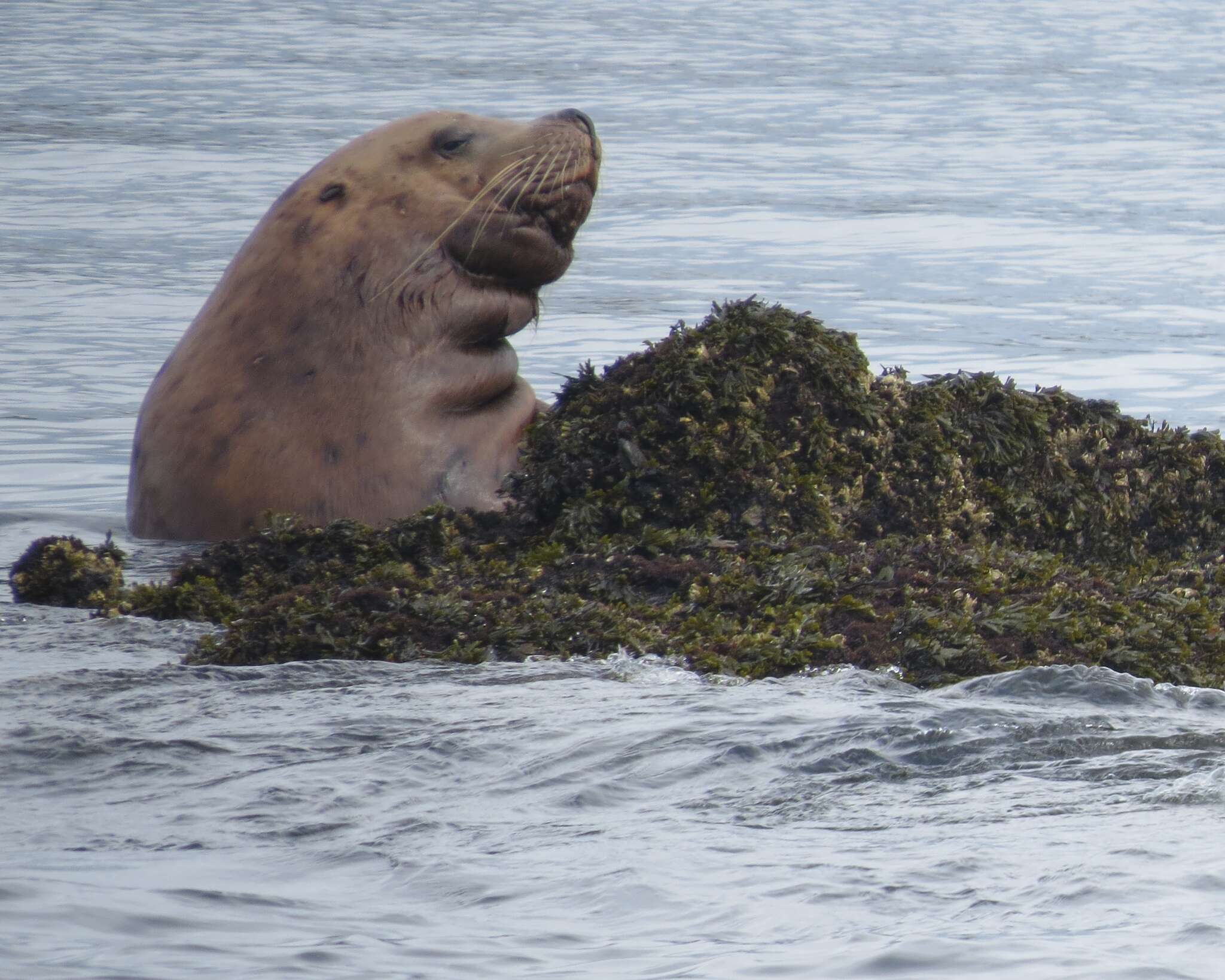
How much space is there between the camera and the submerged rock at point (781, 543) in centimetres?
514

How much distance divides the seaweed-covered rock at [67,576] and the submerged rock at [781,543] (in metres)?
0.17

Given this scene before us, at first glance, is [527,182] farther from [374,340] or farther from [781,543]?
[781,543]

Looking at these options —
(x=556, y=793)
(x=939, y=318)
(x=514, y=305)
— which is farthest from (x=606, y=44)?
(x=556, y=793)

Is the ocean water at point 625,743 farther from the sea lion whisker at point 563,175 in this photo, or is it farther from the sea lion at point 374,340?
the sea lion whisker at point 563,175

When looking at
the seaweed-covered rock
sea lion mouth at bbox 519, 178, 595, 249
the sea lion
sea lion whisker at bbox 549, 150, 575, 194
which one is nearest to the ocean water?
the seaweed-covered rock

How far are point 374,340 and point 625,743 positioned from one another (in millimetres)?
3270

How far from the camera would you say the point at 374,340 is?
23.5 feet

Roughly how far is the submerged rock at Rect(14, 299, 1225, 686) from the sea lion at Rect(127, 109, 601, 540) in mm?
548

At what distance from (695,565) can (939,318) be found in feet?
25.6

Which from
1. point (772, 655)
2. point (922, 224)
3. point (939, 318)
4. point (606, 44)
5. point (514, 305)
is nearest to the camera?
point (772, 655)

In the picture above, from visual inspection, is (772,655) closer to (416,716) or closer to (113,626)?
(416,716)

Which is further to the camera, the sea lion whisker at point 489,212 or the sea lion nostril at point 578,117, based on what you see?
the sea lion nostril at point 578,117

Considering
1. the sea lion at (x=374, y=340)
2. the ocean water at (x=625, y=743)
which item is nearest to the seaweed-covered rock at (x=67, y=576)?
the ocean water at (x=625, y=743)

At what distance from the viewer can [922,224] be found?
16.6 metres
